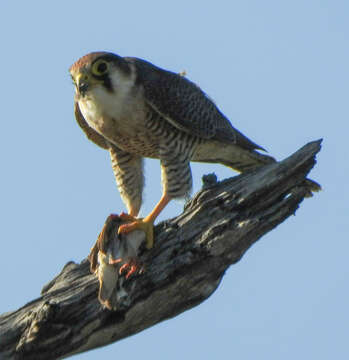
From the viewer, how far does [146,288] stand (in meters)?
7.15

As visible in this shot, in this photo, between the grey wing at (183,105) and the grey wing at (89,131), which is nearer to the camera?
the grey wing at (183,105)

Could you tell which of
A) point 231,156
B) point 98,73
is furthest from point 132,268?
point 231,156

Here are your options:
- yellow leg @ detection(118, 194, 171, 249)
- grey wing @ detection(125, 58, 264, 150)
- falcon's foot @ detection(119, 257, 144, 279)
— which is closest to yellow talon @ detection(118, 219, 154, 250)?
yellow leg @ detection(118, 194, 171, 249)

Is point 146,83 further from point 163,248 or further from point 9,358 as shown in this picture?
point 9,358

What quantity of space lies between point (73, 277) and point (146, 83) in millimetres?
2321

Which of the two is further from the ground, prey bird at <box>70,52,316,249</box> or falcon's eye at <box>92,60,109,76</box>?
falcon's eye at <box>92,60,109,76</box>

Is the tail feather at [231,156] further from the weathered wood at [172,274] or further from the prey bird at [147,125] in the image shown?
the weathered wood at [172,274]

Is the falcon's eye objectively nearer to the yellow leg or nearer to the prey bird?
the prey bird

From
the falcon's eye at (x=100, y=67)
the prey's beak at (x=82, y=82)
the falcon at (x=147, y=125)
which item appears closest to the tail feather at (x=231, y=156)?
the falcon at (x=147, y=125)

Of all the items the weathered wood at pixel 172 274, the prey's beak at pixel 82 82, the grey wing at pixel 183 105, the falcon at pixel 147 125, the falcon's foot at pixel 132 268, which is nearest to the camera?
the weathered wood at pixel 172 274

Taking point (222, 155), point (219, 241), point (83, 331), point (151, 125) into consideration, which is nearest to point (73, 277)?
point (83, 331)

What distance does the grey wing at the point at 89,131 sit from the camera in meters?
9.07

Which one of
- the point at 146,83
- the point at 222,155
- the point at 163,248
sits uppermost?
the point at 146,83

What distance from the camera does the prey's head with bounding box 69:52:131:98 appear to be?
828 centimetres
